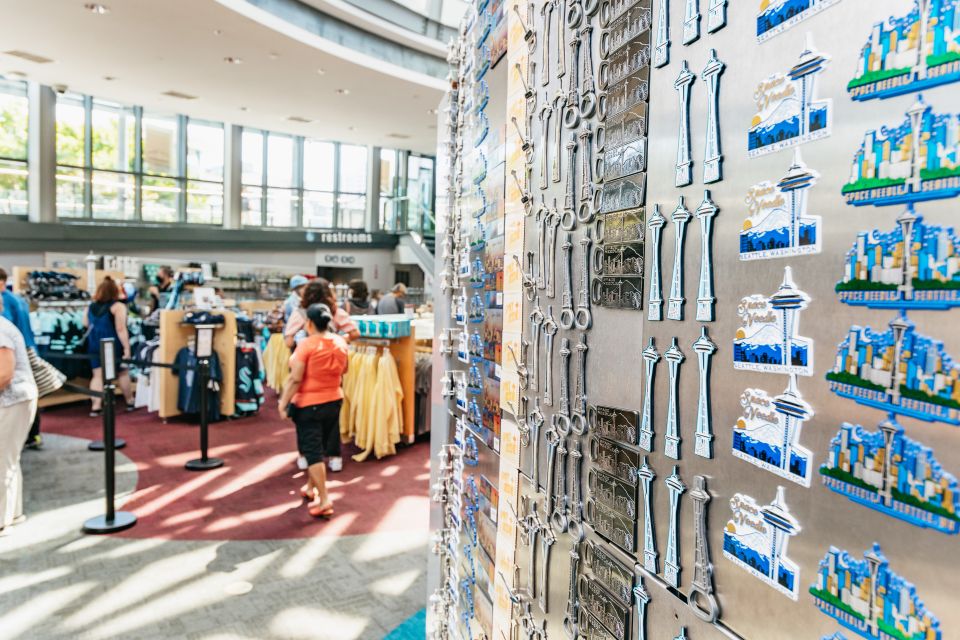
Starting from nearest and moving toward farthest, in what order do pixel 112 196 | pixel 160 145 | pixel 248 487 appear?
1. pixel 248 487
2. pixel 112 196
3. pixel 160 145

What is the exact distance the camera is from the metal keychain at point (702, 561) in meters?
0.97

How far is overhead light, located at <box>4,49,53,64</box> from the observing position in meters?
9.09

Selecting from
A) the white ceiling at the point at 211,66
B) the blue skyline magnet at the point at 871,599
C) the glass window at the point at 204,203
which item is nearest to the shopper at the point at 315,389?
the blue skyline magnet at the point at 871,599

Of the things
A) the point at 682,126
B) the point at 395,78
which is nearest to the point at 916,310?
the point at 682,126

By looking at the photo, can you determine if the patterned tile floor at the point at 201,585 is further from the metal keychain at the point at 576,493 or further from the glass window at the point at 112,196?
the glass window at the point at 112,196

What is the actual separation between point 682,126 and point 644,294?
0.27 metres

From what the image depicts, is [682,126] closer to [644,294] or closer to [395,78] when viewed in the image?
[644,294]

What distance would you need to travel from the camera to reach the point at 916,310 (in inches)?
26.9

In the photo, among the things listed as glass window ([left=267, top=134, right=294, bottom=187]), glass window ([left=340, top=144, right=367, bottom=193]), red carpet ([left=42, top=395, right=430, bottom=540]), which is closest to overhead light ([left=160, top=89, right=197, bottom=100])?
glass window ([left=267, top=134, right=294, bottom=187])

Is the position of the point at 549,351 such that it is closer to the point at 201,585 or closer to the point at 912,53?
the point at 912,53

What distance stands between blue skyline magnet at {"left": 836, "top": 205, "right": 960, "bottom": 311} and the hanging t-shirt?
365cm

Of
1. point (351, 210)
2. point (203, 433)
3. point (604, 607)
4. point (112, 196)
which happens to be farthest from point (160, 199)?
point (604, 607)

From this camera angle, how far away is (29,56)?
930 centimetres

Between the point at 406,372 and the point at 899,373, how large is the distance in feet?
18.1
